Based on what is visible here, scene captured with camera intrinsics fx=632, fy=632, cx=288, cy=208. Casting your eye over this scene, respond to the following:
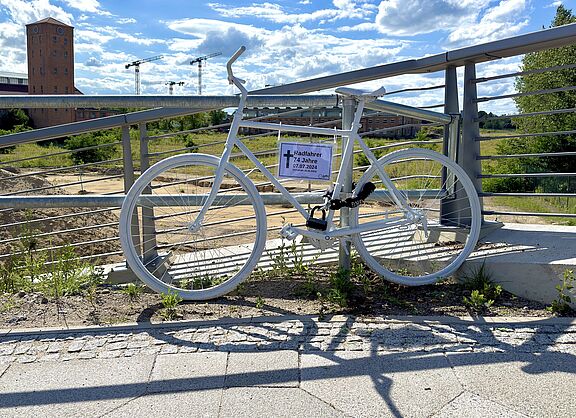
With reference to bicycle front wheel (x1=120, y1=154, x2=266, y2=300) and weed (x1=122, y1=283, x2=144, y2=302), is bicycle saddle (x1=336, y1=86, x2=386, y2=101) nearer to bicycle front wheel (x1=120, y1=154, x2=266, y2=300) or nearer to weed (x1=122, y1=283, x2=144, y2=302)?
bicycle front wheel (x1=120, y1=154, x2=266, y2=300)

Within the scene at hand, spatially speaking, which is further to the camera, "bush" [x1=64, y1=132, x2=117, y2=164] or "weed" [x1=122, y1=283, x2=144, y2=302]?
"bush" [x1=64, y1=132, x2=117, y2=164]

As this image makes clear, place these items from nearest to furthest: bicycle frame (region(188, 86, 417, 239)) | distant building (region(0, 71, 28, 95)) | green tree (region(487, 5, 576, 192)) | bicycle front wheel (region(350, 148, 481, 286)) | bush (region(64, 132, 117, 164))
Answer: bicycle frame (region(188, 86, 417, 239))
bicycle front wheel (region(350, 148, 481, 286))
green tree (region(487, 5, 576, 192))
bush (region(64, 132, 117, 164))
distant building (region(0, 71, 28, 95))

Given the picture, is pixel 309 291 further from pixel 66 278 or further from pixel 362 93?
pixel 66 278

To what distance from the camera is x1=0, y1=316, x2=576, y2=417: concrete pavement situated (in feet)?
9.37

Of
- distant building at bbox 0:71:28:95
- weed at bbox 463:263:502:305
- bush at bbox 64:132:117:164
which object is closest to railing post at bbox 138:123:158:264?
weed at bbox 463:263:502:305

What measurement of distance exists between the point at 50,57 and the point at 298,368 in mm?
97170

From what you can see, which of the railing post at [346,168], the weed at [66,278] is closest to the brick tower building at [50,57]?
the weed at [66,278]

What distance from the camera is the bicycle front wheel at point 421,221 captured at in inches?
178

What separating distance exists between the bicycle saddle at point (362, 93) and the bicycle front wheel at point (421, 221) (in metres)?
0.43

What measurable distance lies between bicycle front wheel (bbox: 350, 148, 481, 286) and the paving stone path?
0.79 m

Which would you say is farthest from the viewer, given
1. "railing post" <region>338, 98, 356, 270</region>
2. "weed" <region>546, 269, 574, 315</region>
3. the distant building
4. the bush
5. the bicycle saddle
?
the distant building

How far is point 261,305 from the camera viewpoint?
425cm

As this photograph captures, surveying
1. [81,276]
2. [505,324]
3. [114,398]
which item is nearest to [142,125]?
[81,276]

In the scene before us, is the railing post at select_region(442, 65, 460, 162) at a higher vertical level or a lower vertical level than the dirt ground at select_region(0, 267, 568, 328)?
higher
